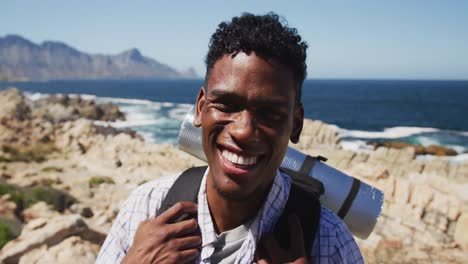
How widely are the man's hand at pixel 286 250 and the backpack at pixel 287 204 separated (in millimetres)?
37

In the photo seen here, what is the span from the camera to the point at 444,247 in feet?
26.2

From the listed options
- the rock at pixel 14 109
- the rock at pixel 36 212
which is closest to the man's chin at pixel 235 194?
the rock at pixel 36 212

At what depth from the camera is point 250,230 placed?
1755mm

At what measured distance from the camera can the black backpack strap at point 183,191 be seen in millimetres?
1912

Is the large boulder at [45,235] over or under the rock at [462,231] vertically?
over

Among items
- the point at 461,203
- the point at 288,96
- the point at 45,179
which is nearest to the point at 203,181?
the point at 288,96

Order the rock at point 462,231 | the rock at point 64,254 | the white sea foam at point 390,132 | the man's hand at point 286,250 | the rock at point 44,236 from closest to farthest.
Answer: the man's hand at point 286,250 < the rock at point 64,254 < the rock at point 44,236 < the rock at point 462,231 < the white sea foam at point 390,132

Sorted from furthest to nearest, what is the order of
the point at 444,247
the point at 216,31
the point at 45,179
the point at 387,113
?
the point at 387,113, the point at 45,179, the point at 444,247, the point at 216,31

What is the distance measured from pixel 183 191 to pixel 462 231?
911 centimetres

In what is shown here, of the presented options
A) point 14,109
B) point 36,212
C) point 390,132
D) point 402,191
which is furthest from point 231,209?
point 390,132

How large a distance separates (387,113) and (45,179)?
59.5 metres

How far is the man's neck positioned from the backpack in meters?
0.11

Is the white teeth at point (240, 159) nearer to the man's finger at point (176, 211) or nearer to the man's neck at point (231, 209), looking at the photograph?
the man's neck at point (231, 209)

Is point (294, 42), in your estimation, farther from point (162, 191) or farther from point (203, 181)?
point (162, 191)
